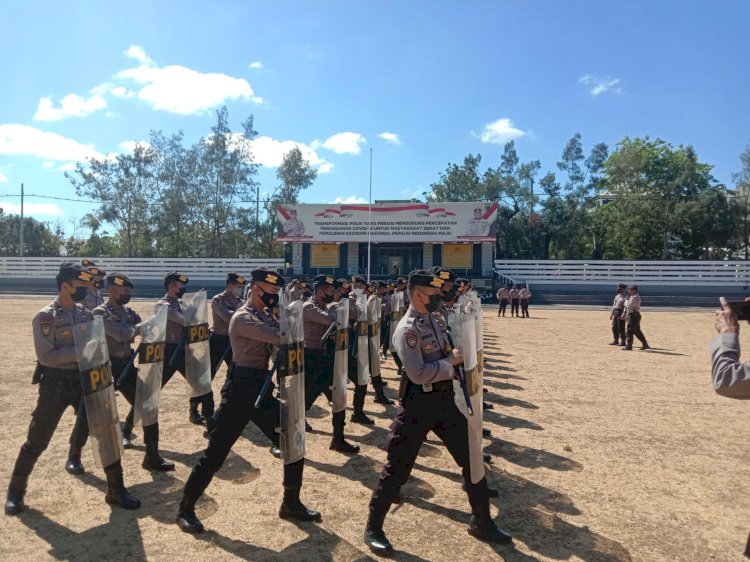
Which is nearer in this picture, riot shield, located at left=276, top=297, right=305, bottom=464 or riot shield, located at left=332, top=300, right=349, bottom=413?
riot shield, located at left=276, top=297, right=305, bottom=464

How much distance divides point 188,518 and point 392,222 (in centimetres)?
3045

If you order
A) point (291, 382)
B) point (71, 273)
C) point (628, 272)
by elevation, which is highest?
point (628, 272)

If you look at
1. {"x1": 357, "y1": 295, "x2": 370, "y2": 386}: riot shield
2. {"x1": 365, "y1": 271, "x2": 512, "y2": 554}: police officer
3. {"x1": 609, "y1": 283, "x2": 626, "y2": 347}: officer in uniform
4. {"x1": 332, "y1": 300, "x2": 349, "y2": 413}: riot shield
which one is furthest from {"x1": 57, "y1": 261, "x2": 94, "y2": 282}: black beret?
{"x1": 609, "y1": 283, "x2": 626, "y2": 347}: officer in uniform

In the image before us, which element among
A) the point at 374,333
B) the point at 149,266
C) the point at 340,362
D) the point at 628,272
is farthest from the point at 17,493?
the point at 149,266

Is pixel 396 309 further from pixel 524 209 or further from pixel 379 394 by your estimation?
pixel 524 209

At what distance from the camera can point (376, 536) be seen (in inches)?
138

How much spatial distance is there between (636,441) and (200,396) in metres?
5.09

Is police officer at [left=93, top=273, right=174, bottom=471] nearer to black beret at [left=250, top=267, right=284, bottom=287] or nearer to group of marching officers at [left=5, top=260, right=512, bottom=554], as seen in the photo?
group of marching officers at [left=5, top=260, right=512, bottom=554]

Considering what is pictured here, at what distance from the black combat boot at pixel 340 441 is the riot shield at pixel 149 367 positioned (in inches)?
71.1

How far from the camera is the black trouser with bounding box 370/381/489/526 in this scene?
3.50 m

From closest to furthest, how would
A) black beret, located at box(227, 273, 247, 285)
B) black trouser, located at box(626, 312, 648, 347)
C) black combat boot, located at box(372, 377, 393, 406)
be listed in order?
black beret, located at box(227, 273, 247, 285) → black combat boot, located at box(372, 377, 393, 406) → black trouser, located at box(626, 312, 648, 347)

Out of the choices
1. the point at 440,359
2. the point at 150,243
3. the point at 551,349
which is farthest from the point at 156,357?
the point at 150,243

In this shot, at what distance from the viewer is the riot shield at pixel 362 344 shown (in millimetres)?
6691

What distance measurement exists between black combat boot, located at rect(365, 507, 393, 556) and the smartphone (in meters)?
2.47
